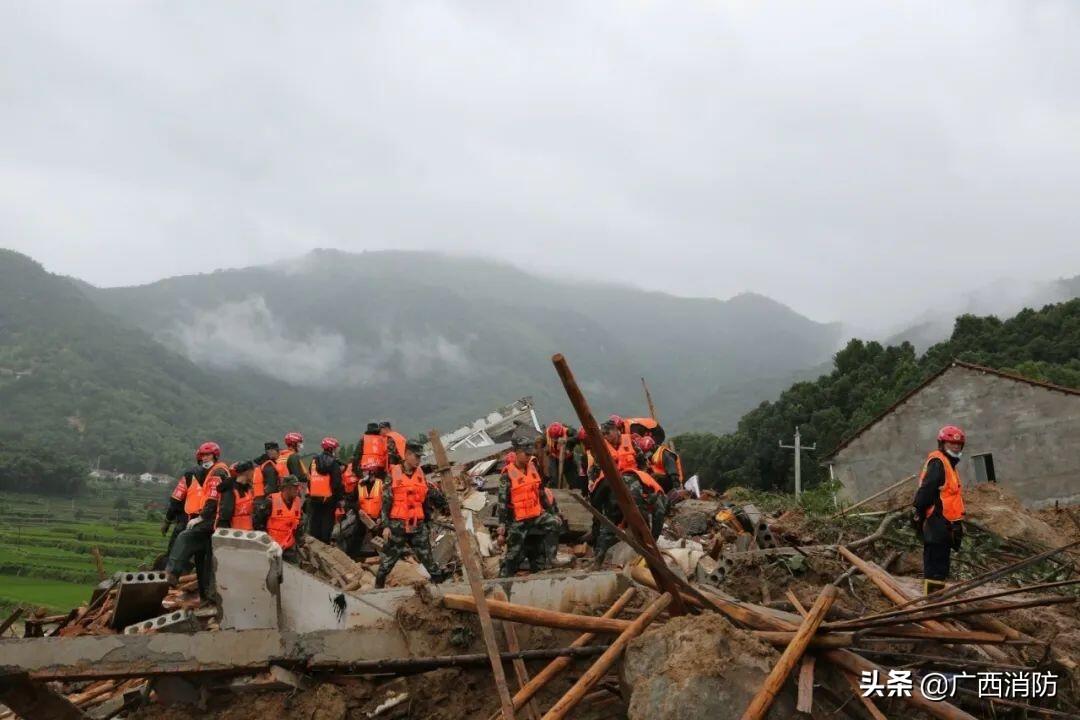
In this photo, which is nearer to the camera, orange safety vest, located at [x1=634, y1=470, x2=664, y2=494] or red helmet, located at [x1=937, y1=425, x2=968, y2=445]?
red helmet, located at [x1=937, y1=425, x2=968, y2=445]

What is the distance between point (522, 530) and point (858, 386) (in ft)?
132

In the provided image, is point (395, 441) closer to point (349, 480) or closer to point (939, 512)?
point (349, 480)

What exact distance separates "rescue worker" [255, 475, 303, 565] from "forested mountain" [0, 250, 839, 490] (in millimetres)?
55426

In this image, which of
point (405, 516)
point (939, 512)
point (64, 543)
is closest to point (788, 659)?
point (939, 512)

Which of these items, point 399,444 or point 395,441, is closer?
point 399,444

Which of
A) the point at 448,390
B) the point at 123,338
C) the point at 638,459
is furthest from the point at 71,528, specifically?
the point at 448,390

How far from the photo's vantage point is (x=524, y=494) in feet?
30.9

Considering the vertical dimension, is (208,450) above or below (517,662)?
above

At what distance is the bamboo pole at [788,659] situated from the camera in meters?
3.95

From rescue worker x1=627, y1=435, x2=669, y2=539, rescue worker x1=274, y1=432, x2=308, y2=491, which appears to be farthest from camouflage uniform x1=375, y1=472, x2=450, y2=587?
rescue worker x1=627, y1=435, x2=669, y2=539

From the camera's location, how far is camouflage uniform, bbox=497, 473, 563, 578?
9422 millimetres

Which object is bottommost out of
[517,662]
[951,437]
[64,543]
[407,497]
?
[64,543]

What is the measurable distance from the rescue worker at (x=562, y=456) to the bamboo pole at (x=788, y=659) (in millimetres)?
8259

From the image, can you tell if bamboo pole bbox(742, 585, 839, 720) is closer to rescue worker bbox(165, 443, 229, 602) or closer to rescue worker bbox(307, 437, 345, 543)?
rescue worker bbox(165, 443, 229, 602)
